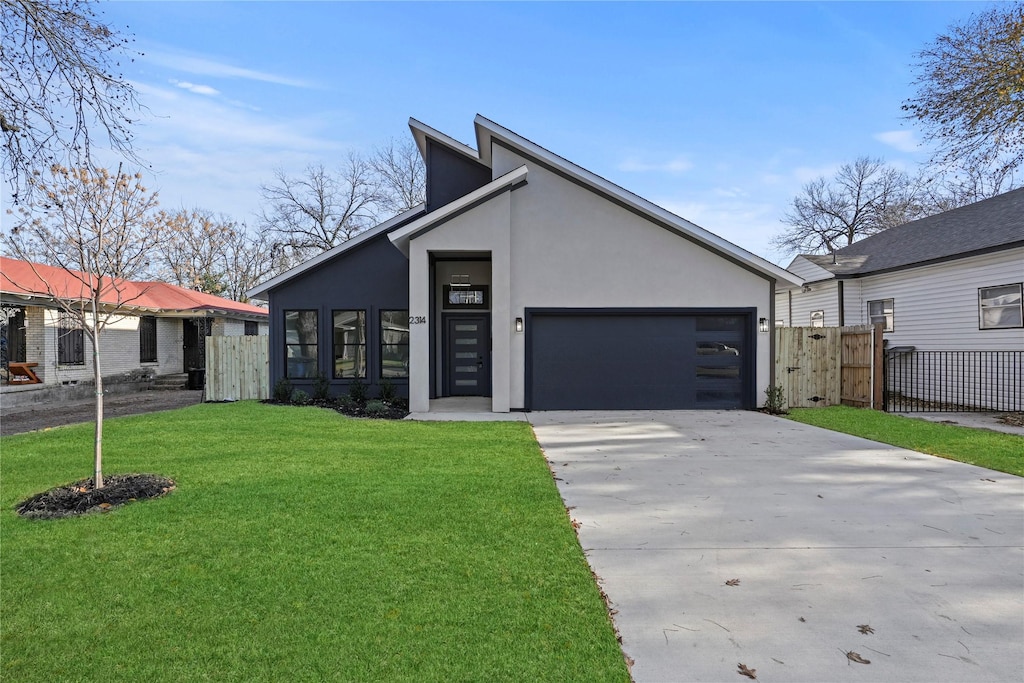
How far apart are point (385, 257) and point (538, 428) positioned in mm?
6458

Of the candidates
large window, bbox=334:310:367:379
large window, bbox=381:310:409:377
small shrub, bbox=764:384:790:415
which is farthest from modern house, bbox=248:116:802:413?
large window, bbox=334:310:367:379

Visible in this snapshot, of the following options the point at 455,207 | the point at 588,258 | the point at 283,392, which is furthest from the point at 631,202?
the point at 283,392

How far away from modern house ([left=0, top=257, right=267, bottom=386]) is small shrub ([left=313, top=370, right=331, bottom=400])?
4031 millimetres

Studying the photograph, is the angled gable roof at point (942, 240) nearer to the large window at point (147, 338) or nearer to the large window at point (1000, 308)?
the large window at point (1000, 308)

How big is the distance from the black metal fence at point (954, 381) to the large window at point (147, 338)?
74.6ft

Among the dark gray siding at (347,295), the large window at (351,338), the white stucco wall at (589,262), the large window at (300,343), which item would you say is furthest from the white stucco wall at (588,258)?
the large window at (300,343)

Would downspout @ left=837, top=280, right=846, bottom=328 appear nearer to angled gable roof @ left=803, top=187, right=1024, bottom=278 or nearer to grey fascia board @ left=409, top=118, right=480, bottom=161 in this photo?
angled gable roof @ left=803, top=187, right=1024, bottom=278

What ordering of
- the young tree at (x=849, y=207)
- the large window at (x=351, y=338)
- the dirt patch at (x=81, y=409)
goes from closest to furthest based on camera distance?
the dirt patch at (x=81, y=409), the large window at (x=351, y=338), the young tree at (x=849, y=207)

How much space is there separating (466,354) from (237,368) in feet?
19.2

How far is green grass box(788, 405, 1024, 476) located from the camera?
23.5 feet

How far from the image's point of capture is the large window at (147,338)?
1945 centimetres

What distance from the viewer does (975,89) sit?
36.1 feet

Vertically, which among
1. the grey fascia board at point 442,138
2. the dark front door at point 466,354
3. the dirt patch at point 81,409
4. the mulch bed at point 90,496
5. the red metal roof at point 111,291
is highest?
the grey fascia board at point 442,138

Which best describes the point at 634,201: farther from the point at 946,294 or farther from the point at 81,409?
the point at 81,409
